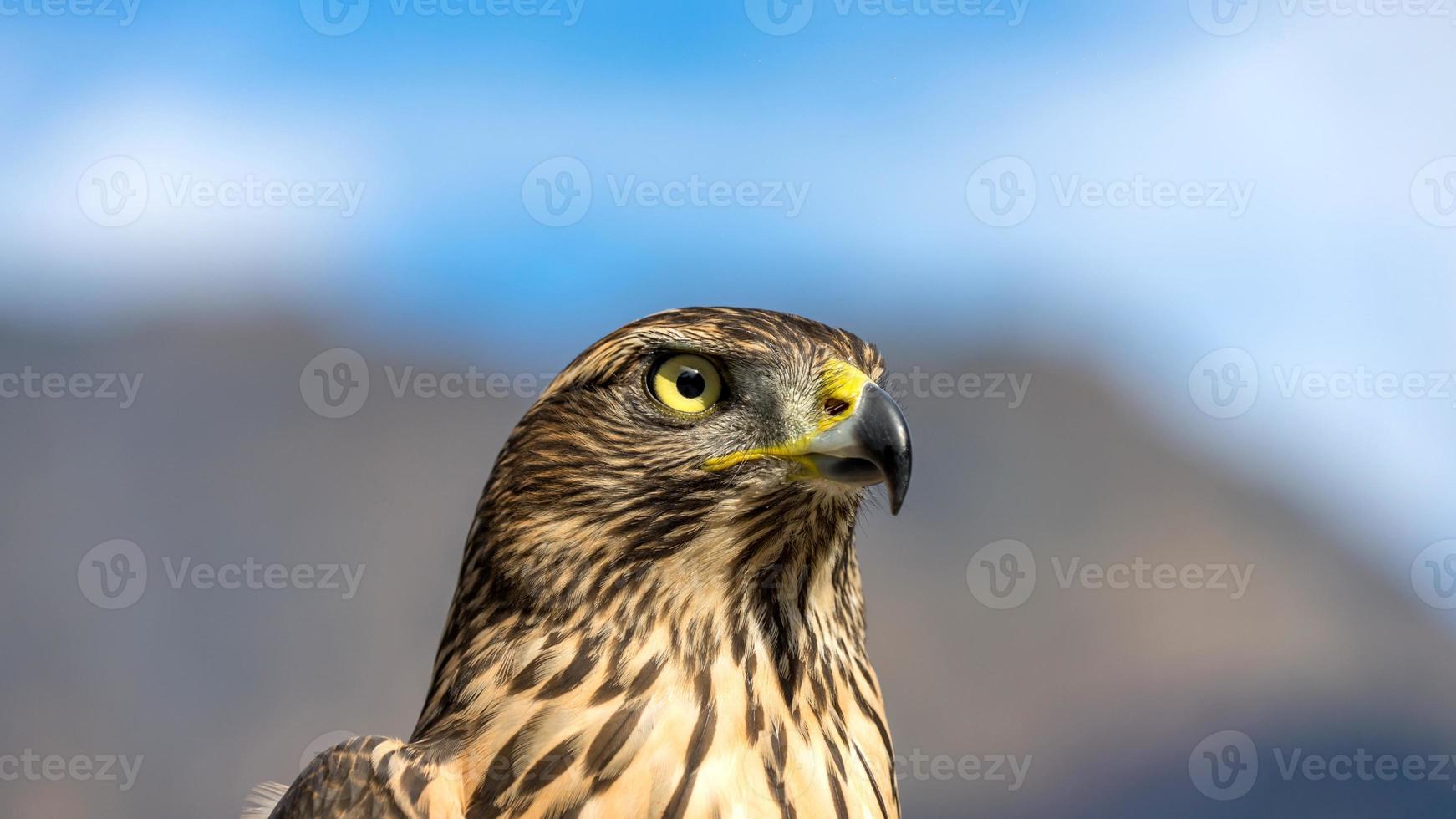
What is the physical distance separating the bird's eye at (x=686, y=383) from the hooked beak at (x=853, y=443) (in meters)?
0.15

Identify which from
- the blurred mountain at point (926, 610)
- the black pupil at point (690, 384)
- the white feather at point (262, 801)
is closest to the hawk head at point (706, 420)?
the black pupil at point (690, 384)

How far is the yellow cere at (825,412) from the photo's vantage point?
238 cm

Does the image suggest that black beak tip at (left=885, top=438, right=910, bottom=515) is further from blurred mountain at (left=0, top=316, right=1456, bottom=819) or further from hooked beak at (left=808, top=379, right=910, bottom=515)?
blurred mountain at (left=0, top=316, right=1456, bottom=819)

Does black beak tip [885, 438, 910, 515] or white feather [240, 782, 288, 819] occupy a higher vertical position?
black beak tip [885, 438, 910, 515]

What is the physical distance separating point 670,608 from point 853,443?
1.88 feet

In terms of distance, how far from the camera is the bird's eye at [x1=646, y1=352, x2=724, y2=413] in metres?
2.55

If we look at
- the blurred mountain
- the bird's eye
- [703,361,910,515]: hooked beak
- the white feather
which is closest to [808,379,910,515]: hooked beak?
[703,361,910,515]: hooked beak

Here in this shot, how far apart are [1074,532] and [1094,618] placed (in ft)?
2.98

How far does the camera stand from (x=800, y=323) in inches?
103

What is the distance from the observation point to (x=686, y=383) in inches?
101

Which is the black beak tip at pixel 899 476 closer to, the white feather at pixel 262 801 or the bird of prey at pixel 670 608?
the bird of prey at pixel 670 608

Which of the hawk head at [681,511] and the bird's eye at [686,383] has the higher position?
the bird's eye at [686,383]

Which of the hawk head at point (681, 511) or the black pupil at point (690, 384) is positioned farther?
the black pupil at point (690, 384)

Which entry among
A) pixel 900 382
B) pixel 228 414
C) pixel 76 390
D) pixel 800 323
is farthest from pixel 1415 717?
pixel 76 390
